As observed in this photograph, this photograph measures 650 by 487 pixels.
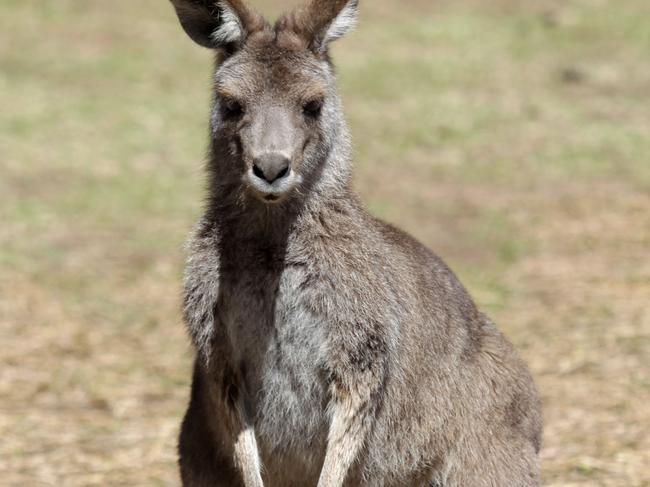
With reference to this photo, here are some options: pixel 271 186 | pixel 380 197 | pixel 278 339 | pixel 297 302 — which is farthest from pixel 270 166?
pixel 380 197

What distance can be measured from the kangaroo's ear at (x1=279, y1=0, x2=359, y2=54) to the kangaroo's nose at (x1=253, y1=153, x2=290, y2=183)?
62cm

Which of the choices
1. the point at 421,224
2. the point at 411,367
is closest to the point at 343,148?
the point at 411,367

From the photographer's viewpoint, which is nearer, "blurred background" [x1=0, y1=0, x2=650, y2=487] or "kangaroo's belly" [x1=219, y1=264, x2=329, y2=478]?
"kangaroo's belly" [x1=219, y1=264, x2=329, y2=478]

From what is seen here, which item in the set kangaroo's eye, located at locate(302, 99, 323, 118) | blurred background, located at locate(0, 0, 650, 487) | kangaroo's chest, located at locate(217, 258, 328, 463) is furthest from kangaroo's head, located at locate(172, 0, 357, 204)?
blurred background, located at locate(0, 0, 650, 487)

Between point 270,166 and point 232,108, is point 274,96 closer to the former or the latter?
point 232,108

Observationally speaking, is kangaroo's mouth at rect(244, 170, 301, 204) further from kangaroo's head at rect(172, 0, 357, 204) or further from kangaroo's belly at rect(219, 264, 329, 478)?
kangaroo's belly at rect(219, 264, 329, 478)

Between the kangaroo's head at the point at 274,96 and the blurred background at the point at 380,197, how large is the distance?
2.27m

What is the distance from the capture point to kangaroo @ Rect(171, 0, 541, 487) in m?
4.36

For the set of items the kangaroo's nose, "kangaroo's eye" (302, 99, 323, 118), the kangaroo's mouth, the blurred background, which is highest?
"kangaroo's eye" (302, 99, 323, 118)

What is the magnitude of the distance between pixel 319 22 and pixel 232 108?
47 cm

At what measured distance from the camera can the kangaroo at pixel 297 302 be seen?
171 inches

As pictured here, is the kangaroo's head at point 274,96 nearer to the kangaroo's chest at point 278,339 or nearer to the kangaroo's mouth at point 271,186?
the kangaroo's mouth at point 271,186

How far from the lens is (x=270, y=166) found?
158 inches

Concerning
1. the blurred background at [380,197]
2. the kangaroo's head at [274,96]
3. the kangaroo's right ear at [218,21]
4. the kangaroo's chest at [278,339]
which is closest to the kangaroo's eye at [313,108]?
the kangaroo's head at [274,96]
